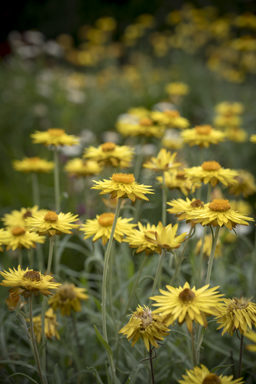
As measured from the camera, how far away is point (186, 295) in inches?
32.4

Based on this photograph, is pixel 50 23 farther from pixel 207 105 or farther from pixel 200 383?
pixel 200 383

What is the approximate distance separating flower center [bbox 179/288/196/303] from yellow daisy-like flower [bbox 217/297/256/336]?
138 millimetres

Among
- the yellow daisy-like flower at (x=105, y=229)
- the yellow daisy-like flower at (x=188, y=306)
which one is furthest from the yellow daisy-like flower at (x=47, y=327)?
the yellow daisy-like flower at (x=188, y=306)

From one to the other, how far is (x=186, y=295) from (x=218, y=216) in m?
0.27

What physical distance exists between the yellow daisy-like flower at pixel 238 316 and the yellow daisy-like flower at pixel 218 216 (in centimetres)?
24

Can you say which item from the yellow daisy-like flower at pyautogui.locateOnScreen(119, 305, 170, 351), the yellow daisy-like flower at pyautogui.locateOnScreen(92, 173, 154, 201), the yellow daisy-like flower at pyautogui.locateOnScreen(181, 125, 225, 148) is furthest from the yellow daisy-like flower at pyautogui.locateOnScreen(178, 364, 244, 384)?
the yellow daisy-like flower at pyautogui.locateOnScreen(181, 125, 225, 148)

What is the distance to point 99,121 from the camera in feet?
13.7

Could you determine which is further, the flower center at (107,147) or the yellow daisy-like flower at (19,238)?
the flower center at (107,147)

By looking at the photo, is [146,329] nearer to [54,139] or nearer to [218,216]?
[218,216]

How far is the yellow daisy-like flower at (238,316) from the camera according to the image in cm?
90

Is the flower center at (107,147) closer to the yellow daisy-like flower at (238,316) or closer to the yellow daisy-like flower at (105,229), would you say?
the yellow daisy-like flower at (105,229)

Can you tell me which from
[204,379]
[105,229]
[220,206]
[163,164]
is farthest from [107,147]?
[204,379]

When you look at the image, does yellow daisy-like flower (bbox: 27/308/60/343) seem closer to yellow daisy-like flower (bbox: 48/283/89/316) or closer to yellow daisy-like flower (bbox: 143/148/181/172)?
yellow daisy-like flower (bbox: 48/283/89/316)

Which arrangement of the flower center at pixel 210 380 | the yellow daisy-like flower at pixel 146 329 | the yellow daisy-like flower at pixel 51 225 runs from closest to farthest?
the flower center at pixel 210 380 → the yellow daisy-like flower at pixel 146 329 → the yellow daisy-like flower at pixel 51 225
